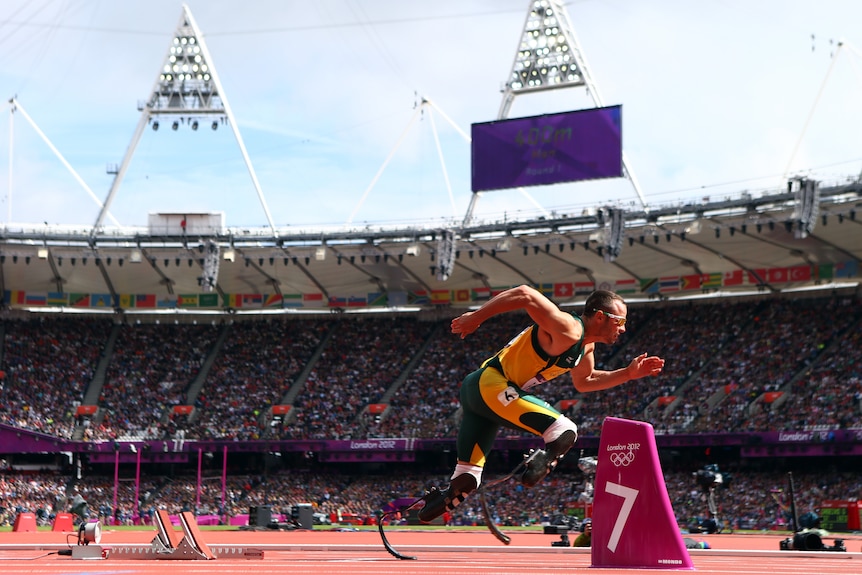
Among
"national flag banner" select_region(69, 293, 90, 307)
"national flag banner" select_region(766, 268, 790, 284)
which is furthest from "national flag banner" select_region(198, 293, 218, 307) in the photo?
"national flag banner" select_region(766, 268, 790, 284)

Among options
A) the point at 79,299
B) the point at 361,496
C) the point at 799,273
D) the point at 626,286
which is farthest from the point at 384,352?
the point at 799,273

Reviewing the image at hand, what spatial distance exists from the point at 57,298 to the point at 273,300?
1004cm

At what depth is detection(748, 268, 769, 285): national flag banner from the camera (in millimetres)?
43722

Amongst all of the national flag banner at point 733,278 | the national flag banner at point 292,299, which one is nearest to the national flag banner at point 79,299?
the national flag banner at point 292,299

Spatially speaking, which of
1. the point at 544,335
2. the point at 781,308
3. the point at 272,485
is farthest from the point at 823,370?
the point at 544,335

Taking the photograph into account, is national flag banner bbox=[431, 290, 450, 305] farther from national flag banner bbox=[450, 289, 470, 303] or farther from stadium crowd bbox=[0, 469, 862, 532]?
stadium crowd bbox=[0, 469, 862, 532]

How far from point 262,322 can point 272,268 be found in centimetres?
513

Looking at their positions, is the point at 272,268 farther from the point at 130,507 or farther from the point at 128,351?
the point at 130,507

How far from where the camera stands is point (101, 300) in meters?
50.8

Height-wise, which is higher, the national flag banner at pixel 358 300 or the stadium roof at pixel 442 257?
the stadium roof at pixel 442 257

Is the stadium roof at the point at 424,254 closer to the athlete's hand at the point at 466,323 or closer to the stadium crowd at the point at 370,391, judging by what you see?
the stadium crowd at the point at 370,391

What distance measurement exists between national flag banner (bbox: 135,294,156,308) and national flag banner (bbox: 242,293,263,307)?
4291 millimetres

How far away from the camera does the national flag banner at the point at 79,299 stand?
5042 centimetres

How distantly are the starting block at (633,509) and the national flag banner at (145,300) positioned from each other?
43.0m
